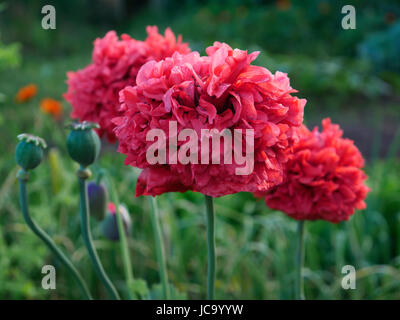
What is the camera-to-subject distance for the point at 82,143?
2.42 ft

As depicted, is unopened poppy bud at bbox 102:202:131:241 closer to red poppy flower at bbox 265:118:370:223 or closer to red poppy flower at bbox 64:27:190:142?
red poppy flower at bbox 64:27:190:142

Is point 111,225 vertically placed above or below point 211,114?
below

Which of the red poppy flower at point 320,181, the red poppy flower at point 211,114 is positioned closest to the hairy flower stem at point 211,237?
the red poppy flower at point 211,114

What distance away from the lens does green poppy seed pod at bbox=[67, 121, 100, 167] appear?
74cm

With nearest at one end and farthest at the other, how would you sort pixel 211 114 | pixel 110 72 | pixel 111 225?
pixel 211 114 → pixel 110 72 → pixel 111 225

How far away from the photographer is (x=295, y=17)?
499 cm

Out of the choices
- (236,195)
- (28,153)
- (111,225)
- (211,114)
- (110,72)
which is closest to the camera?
(211,114)

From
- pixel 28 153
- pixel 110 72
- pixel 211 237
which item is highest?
pixel 110 72

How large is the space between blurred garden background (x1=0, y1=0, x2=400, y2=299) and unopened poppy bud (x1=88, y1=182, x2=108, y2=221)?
233 mm

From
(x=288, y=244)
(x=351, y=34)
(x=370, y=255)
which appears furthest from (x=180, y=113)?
(x=351, y=34)

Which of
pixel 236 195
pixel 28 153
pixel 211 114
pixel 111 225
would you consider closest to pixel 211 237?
pixel 211 114

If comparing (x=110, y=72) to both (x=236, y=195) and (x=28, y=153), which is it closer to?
(x=28, y=153)

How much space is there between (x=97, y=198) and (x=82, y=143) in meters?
0.27

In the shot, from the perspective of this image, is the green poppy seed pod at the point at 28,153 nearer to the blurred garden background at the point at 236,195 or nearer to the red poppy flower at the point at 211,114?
the red poppy flower at the point at 211,114
